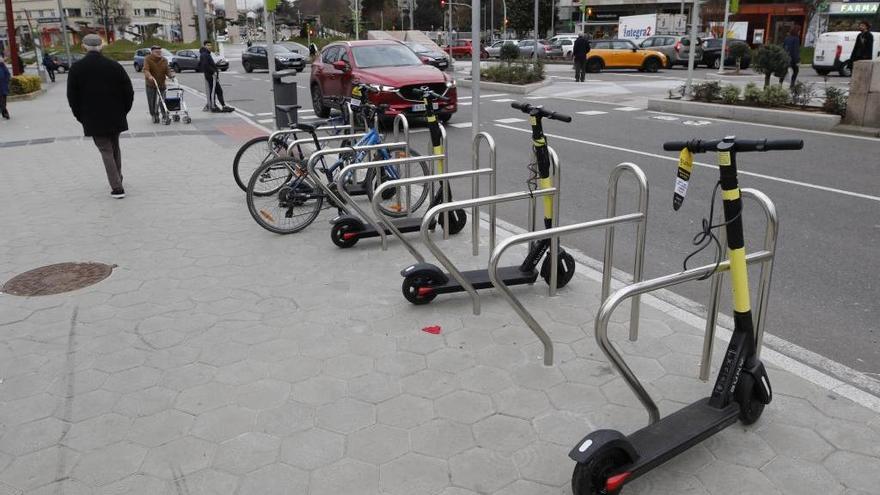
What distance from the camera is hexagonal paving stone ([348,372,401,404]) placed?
357 cm

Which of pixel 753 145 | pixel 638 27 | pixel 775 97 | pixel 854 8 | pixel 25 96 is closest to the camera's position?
pixel 753 145

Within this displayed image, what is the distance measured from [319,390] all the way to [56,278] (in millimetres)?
3083

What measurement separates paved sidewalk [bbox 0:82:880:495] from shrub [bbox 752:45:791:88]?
509 inches

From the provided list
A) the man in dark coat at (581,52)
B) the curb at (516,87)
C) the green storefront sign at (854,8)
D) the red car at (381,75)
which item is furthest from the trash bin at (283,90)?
the green storefront sign at (854,8)

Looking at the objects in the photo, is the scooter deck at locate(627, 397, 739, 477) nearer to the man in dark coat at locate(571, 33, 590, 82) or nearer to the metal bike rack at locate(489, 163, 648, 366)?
the metal bike rack at locate(489, 163, 648, 366)

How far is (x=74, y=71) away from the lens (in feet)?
25.7

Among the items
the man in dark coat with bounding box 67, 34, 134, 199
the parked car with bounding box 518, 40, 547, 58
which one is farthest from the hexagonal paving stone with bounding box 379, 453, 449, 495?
the parked car with bounding box 518, 40, 547, 58

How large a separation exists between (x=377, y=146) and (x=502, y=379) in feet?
10.5

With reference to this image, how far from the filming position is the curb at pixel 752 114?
12820 millimetres

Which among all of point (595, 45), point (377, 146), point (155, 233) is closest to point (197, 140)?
point (155, 233)

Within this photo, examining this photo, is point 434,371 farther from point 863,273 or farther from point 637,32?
point 637,32

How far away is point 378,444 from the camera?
3.16 meters

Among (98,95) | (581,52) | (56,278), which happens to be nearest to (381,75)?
(98,95)

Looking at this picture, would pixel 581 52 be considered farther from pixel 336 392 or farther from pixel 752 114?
pixel 336 392
